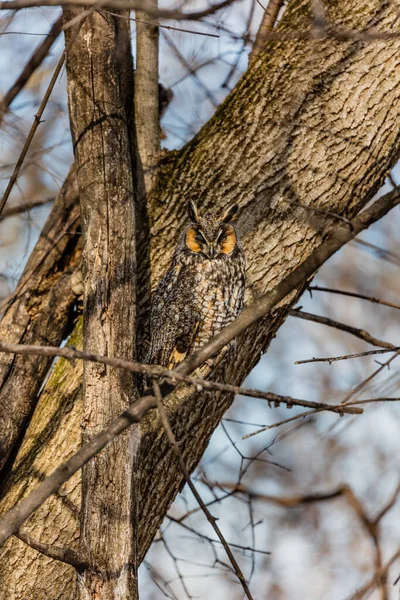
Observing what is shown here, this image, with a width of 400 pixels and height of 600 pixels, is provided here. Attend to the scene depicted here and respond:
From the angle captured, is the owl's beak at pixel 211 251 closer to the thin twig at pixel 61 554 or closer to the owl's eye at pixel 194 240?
the owl's eye at pixel 194 240

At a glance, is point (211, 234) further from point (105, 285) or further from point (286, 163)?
point (105, 285)

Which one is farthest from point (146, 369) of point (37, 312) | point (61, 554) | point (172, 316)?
point (37, 312)

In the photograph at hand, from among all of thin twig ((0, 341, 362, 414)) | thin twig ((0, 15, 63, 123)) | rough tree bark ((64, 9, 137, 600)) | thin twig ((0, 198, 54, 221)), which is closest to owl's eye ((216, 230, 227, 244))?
rough tree bark ((64, 9, 137, 600))

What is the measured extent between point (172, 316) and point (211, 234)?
15.7 inches

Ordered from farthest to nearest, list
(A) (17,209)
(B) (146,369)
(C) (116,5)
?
(A) (17,209)
(B) (146,369)
(C) (116,5)

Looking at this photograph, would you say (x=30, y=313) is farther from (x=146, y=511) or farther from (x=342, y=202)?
(x=342, y=202)

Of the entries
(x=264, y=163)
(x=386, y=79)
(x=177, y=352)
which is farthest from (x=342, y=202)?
(x=177, y=352)

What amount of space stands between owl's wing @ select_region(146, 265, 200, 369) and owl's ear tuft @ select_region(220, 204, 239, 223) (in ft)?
0.93

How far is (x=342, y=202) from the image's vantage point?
292 cm

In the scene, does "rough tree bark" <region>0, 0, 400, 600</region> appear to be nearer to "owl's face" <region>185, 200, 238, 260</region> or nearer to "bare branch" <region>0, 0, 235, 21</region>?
"owl's face" <region>185, 200, 238, 260</region>

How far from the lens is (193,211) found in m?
2.95

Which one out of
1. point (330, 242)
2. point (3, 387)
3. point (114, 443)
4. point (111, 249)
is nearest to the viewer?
point (330, 242)

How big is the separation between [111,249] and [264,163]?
31.1 inches

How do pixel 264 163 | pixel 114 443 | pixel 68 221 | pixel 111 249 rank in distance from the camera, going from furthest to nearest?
1. pixel 68 221
2. pixel 264 163
3. pixel 111 249
4. pixel 114 443
